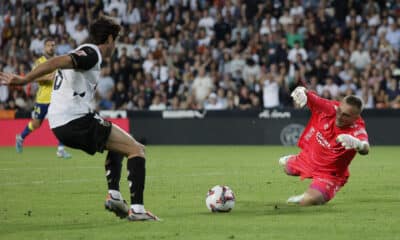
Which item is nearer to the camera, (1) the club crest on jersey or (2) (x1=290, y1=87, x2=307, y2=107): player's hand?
(1) the club crest on jersey

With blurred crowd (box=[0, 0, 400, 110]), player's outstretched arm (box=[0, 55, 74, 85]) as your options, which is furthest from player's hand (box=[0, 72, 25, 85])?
blurred crowd (box=[0, 0, 400, 110])

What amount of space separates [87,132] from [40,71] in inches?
33.7

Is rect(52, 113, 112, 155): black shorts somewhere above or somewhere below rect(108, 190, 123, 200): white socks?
above

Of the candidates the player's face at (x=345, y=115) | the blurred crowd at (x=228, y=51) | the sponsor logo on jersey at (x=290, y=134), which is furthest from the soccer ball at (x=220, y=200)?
the blurred crowd at (x=228, y=51)

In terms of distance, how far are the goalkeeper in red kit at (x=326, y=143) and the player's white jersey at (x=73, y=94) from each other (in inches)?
101

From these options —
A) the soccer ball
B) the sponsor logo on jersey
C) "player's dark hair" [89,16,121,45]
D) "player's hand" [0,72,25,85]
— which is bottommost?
the sponsor logo on jersey

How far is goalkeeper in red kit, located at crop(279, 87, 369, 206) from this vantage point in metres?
10.1

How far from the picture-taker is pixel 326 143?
10.7 metres

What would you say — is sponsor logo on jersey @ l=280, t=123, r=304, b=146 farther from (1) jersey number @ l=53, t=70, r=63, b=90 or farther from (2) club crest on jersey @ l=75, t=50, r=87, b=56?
(2) club crest on jersey @ l=75, t=50, r=87, b=56

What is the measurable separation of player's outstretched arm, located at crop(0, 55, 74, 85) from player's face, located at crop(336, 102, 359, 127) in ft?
10.6

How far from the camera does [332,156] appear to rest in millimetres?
10609

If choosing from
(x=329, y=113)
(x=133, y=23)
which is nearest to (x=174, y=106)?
(x=133, y=23)

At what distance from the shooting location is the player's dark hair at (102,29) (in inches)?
355

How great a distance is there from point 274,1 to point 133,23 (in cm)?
442
